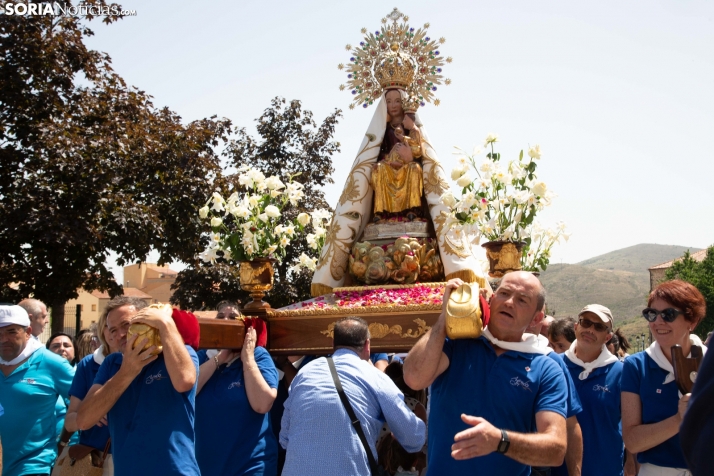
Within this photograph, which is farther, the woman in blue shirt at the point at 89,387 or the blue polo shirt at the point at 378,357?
the blue polo shirt at the point at 378,357

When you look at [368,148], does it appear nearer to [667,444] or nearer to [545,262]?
[545,262]

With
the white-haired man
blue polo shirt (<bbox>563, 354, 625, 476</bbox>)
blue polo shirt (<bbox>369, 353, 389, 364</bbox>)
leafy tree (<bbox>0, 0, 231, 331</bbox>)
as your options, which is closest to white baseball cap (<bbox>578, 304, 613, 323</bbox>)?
blue polo shirt (<bbox>563, 354, 625, 476</bbox>)

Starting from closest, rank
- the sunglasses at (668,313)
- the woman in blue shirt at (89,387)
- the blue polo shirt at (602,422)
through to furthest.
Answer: the sunglasses at (668,313) → the blue polo shirt at (602,422) → the woman in blue shirt at (89,387)

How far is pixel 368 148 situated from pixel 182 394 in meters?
4.94

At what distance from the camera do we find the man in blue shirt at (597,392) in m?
5.27

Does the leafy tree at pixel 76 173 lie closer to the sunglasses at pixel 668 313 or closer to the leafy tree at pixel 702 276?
the sunglasses at pixel 668 313

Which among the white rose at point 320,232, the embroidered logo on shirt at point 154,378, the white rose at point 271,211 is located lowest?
the embroidered logo on shirt at point 154,378

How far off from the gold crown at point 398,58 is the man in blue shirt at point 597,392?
4156 mm

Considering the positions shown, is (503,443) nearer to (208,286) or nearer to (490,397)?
(490,397)

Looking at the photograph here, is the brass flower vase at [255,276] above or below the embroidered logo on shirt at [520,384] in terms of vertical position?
above

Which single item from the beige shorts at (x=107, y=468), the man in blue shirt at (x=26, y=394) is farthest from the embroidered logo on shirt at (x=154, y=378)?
the man in blue shirt at (x=26, y=394)

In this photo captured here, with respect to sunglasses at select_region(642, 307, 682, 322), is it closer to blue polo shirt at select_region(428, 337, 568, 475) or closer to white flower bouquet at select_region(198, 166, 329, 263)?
blue polo shirt at select_region(428, 337, 568, 475)

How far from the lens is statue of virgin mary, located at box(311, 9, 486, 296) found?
8.52m

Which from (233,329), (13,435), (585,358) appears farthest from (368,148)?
(13,435)
